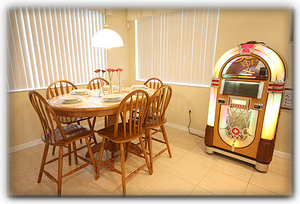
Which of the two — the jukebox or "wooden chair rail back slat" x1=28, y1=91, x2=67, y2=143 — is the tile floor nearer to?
the jukebox

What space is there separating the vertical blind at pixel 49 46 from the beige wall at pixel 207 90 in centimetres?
37

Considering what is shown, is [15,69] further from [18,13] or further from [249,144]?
[249,144]

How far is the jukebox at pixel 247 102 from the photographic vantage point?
1.72m

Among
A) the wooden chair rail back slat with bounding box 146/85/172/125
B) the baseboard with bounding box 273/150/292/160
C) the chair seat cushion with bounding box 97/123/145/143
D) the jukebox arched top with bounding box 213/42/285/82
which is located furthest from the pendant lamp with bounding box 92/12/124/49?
the baseboard with bounding box 273/150/292/160

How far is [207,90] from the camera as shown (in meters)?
2.74

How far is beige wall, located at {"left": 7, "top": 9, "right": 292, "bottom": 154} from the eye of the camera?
2023 mm

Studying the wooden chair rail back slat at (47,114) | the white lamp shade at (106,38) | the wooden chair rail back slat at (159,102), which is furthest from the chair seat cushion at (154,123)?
the white lamp shade at (106,38)

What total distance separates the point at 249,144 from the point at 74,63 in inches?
119

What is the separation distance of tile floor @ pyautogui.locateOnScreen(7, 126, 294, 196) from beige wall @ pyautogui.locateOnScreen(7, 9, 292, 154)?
34 cm

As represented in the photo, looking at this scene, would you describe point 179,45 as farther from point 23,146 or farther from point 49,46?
point 23,146

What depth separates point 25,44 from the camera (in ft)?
7.58

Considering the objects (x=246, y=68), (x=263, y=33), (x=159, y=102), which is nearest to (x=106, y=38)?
(x=159, y=102)

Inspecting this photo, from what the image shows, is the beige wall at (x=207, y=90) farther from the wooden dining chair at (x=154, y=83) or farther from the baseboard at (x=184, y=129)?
the wooden dining chair at (x=154, y=83)

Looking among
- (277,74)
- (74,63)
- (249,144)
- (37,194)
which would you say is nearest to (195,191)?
(249,144)
